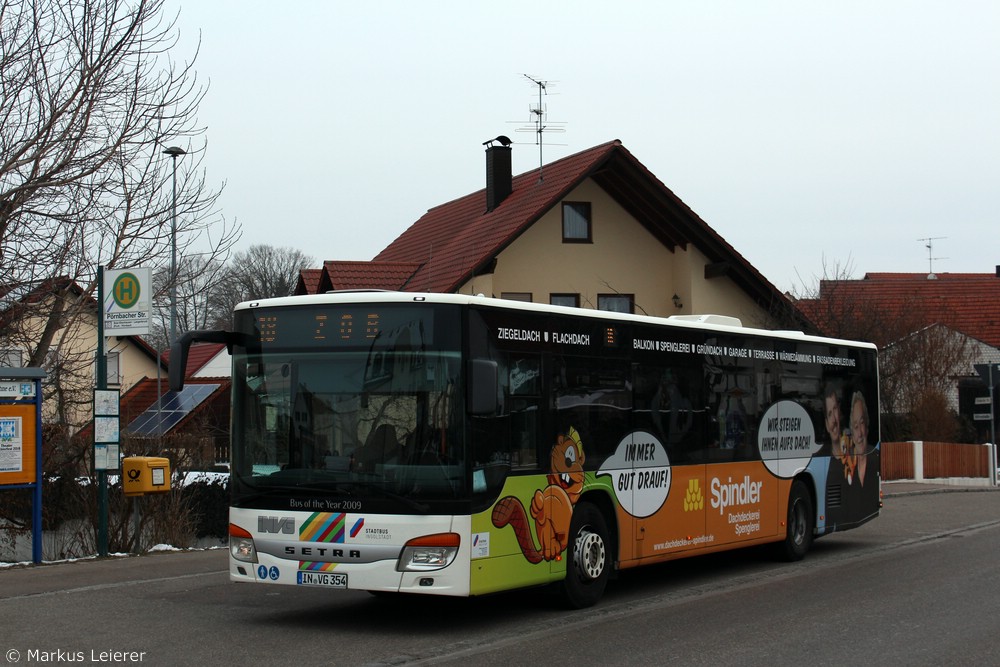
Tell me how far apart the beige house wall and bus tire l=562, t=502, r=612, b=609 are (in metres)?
17.7

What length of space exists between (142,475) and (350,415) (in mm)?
5921

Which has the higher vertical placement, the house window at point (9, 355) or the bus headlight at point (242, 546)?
the house window at point (9, 355)

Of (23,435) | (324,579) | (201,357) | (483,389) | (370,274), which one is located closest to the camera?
(483,389)

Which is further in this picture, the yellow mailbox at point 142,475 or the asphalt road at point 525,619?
the yellow mailbox at point 142,475

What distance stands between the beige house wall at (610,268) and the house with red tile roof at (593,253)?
1.0 inches

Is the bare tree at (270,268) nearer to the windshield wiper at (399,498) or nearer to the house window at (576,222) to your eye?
the house window at (576,222)

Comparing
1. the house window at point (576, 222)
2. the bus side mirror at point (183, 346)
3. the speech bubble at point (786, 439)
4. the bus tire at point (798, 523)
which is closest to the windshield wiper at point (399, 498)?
the bus side mirror at point (183, 346)

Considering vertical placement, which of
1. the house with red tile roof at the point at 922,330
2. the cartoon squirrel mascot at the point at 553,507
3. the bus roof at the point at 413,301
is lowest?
the cartoon squirrel mascot at the point at 553,507

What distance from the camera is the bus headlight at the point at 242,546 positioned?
10078 millimetres

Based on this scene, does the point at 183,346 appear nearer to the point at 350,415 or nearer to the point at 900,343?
the point at 350,415

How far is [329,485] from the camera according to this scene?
9758 millimetres

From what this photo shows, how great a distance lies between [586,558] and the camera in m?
11.0

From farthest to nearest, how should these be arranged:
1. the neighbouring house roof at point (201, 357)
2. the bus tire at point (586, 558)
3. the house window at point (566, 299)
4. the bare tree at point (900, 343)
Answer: the neighbouring house roof at point (201, 357) < the bare tree at point (900, 343) < the house window at point (566, 299) < the bus tire at point (586, 558)

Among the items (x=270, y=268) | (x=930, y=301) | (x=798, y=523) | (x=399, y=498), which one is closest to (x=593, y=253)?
(x=798, y=523)
